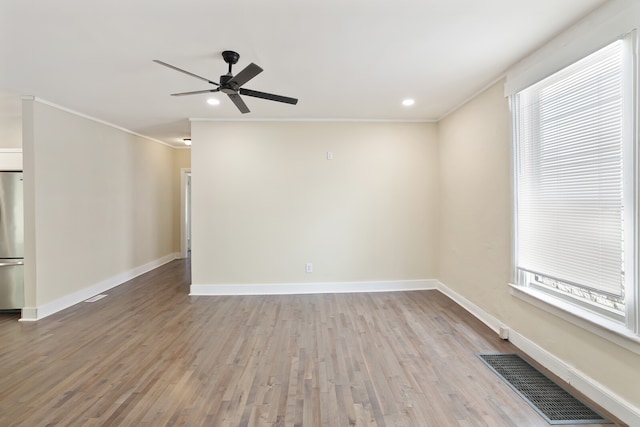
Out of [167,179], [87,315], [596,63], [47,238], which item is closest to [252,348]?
[87,315]

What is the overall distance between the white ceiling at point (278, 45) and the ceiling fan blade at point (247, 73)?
274 mm

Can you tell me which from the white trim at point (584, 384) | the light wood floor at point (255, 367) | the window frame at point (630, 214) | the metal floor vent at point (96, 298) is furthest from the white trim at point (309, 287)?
the window frame at point (630, 214)

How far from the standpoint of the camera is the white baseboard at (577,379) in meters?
1.89

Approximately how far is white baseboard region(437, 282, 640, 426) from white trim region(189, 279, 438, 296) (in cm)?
144

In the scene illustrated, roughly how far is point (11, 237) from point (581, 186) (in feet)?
19.2

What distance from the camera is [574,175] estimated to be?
2.32 metres

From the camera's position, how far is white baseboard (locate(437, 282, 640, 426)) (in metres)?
1.89

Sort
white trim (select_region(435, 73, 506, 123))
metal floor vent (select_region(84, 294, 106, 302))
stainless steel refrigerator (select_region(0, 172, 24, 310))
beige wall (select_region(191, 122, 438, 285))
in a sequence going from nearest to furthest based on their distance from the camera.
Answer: white trim (select_region(435, 73, 506, 123)), stainless steel refrigerator (select_region(0, 172, 24, 310)), metal floor vent (select_region(84, 294, 106, 302)), beige wall (select_region(191, 122, 438, 285))

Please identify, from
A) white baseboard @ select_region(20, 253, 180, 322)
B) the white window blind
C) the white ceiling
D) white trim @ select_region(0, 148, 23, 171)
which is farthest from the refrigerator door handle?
the white window blind

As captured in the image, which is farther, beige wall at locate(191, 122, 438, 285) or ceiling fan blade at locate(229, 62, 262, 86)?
beige wall at locate(191, 122, 438, 285)

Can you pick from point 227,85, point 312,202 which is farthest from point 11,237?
point 312,202

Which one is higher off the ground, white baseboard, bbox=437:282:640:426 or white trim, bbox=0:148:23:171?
white trim, bbox=0:148:23:171

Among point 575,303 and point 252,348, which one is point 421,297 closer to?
point 575,303

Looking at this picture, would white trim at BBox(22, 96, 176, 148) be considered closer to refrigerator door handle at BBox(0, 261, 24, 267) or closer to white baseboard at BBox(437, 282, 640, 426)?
refrigerator door handle at BBox(0, 261, 24, 267)
